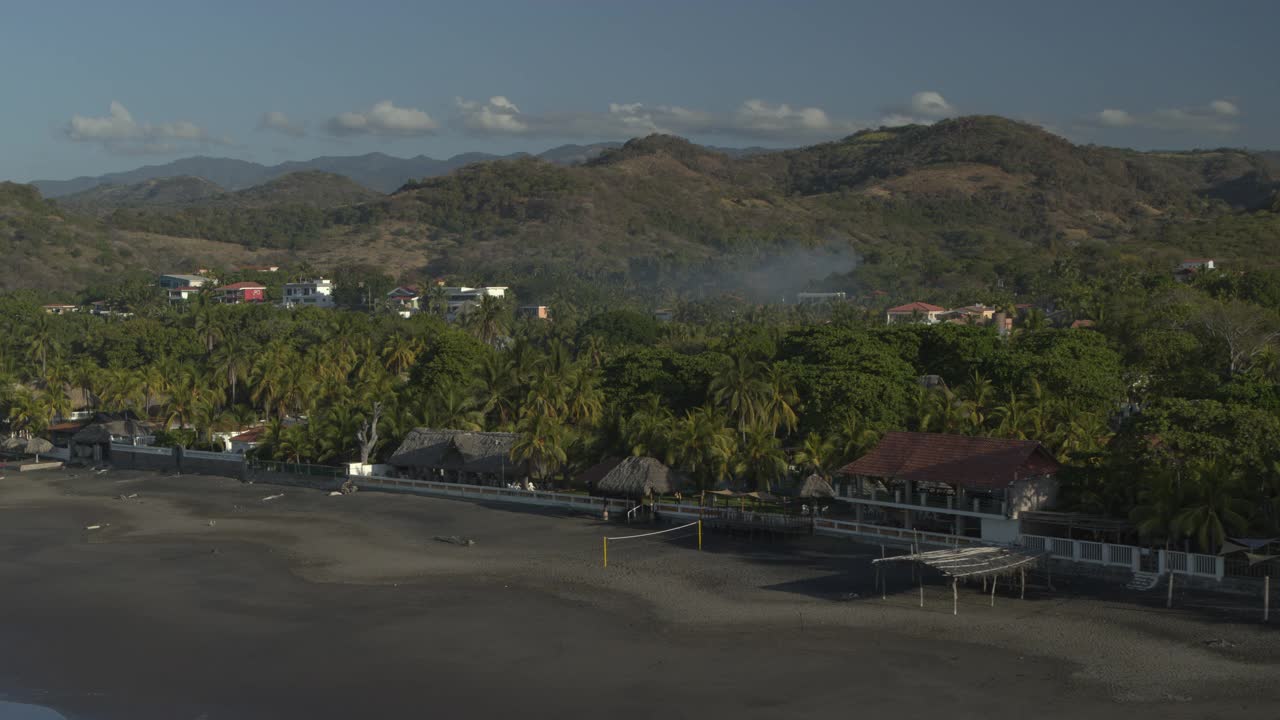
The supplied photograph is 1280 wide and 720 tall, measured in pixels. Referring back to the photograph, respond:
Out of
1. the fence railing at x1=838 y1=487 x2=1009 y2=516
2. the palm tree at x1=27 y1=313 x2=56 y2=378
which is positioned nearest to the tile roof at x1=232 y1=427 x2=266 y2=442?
the palm tree at x1=27 y1=313 x2=56 y2=378

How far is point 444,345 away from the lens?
81375 mm

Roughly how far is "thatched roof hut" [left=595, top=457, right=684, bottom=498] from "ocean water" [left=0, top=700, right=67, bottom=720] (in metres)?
26.2

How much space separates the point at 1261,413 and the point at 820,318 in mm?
99317

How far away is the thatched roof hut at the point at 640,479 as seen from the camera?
171ft

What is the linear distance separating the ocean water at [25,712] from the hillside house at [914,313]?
11564 centimetres

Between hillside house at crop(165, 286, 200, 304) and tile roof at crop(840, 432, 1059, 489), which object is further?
hillside house at crop(165, 286, 200, 304)

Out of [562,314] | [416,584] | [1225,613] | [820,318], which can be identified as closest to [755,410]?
[416,584]

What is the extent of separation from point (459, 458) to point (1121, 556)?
106 feet

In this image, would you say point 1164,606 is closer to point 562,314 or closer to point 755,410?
point 755,410

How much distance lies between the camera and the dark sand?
29344 mm

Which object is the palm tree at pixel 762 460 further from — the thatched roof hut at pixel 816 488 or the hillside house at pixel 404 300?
the hillside house at pixel 404 300

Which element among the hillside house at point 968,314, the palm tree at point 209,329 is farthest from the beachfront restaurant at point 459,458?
the hillside house at point 968,314

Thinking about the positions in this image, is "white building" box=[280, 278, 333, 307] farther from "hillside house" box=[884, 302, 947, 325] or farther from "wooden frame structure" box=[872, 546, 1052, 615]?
"wooden frame structure" box=[872, 546, 1052, 615]

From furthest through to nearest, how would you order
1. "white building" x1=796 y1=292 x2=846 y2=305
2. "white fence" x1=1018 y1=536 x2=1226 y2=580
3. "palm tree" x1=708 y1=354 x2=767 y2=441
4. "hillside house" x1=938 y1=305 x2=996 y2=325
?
"white building" x1=796 y1=292 x2=846 y2=305 < "hillside house" x1=938 y1=305 x2=996 y2=325 < "palm tree" x1=708 y1=354 x2=767 y2=441 < "white fence" x1=1018 y1=536 x2=1226 y2=580
